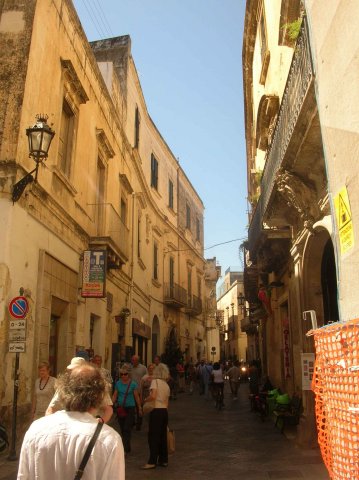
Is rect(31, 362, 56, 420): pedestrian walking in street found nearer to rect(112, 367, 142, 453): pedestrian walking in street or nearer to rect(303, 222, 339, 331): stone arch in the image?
rect(112, 367, 142, 453): pedestrian walking in street

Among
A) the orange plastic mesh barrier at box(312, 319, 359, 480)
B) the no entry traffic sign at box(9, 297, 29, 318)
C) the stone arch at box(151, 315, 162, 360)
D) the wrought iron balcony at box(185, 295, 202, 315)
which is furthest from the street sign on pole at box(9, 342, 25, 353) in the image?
the wrought iron balcony at box(185, 295, 202, 315)

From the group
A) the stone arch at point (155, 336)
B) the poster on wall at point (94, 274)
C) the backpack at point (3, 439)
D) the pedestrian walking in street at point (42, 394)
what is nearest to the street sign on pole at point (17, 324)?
the pedestrian walking in street at point (42, 394)

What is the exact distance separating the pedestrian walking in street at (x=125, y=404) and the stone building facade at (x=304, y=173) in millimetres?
2944

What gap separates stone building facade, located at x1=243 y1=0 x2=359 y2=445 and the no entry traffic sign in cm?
443

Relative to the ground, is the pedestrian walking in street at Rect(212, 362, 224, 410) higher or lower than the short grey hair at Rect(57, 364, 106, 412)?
lower

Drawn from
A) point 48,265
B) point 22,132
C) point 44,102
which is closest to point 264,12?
point 44,102

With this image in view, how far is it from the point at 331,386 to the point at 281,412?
808cm

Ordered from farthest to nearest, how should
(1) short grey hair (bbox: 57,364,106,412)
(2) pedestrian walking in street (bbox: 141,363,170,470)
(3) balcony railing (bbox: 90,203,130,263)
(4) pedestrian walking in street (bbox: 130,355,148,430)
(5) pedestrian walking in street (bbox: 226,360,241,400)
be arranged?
(5) pedestrian walking in street (bbox: 226,360,241,400) → (3) balcony railing (bbox: 90,203,130,263) → (4) pedestrian walking in street (bbox: 130,355,148,430) → (2) pedestrian walking in street (bbox: 141,363,170,470) → (1) short grey hair (bbox: 57,364,106,412)

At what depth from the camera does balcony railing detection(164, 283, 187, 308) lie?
26852 mm

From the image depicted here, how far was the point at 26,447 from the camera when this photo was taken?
8.21ft

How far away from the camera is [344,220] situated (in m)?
4.17

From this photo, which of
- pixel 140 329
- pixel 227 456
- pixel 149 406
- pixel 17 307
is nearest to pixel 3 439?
pixel 17 307

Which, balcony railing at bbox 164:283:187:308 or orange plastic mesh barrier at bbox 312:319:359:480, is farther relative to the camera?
balcony railing at bbox 164:283:187:308

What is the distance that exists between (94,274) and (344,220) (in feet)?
29.5
